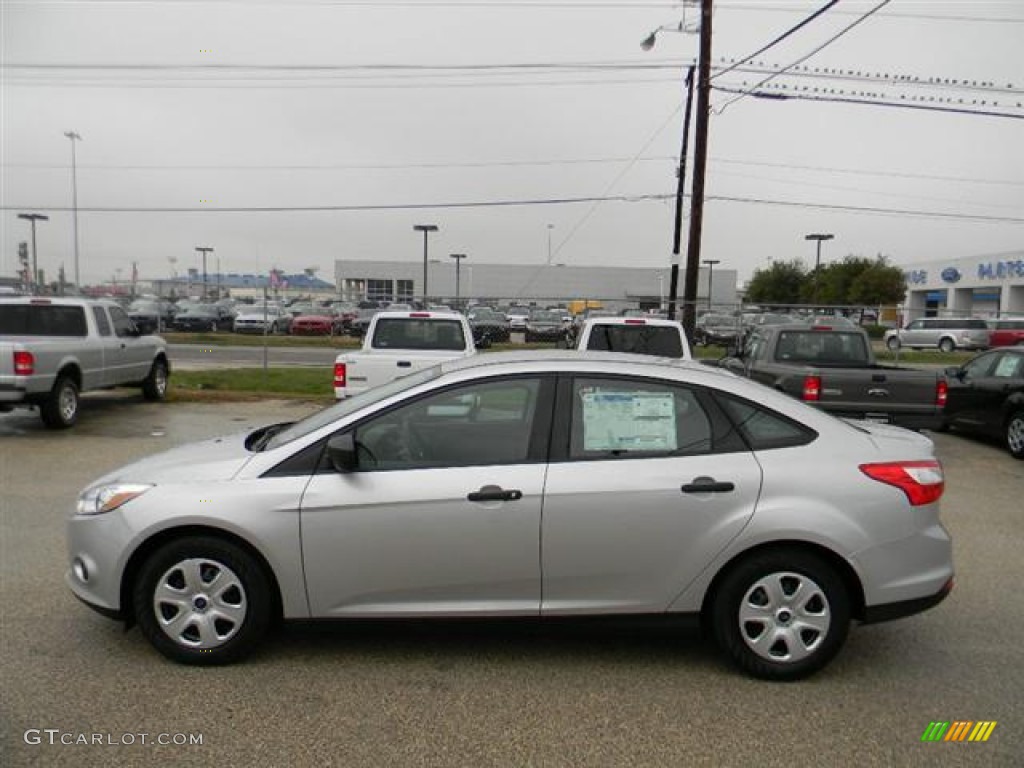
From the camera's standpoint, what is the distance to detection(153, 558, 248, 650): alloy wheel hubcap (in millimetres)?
3654

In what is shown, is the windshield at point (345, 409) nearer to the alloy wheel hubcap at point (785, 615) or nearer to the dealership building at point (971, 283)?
the alloy wheel hubcap at point (785, 615)

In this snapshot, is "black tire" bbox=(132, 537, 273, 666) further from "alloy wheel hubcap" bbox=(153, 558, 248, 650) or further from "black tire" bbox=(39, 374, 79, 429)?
"black tire" bbox=(39, 374, 79, 429)

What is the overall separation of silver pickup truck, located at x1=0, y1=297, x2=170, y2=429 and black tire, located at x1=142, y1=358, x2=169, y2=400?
1.50ft

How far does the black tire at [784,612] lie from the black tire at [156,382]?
12.2m

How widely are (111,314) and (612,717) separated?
11.4m

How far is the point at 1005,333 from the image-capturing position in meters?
35.0

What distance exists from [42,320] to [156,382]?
2.71 m

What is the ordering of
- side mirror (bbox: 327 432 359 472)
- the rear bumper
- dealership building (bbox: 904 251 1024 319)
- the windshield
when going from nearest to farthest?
side mirror (bbox: 327 432 359 472) < the rear bumper < the windshield < dealership building (bbox: 904 251 1024 319)

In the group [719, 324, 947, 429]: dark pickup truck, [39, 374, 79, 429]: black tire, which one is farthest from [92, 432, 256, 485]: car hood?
[39, 374, 79, 429]: black tire

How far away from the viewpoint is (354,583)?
12.0 ft

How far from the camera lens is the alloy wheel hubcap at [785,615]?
3.65 m

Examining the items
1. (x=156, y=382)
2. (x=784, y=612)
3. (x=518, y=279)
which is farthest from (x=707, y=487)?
(x=518, y=279)

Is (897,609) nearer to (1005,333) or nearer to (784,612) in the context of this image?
(784,612)

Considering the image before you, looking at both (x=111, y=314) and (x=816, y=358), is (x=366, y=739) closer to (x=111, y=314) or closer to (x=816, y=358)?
(x=816, y=358)
